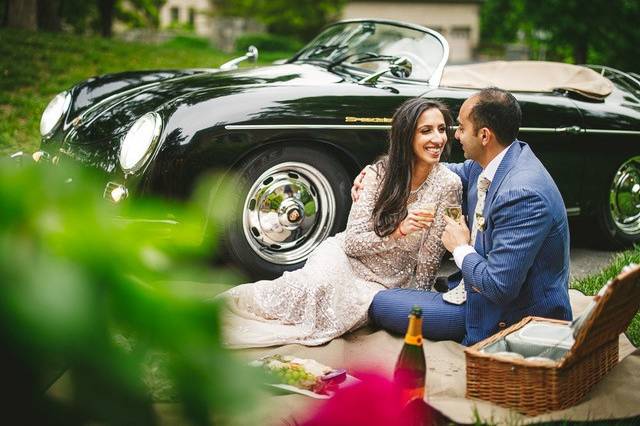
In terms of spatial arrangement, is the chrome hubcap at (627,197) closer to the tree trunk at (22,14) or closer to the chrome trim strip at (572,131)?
the chrome trim strip at (572,131)

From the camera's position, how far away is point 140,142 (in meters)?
4.40

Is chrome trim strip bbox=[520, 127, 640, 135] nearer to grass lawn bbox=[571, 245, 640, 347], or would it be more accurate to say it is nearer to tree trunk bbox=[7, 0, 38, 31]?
grass lawn bbox=[571, 245, 640, 347]

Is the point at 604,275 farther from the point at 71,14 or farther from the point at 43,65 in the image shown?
the point at 71,14

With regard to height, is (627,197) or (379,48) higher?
(379,48)

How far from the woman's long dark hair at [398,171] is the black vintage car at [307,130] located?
647 mm

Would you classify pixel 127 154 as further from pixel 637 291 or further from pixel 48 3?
pixel 48 3

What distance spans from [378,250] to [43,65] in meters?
8.91

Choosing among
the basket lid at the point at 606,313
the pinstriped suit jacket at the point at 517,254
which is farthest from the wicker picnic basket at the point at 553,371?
the pinstriped suit jacket at the point at 517,254

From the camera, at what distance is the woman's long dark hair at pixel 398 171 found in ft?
13.6

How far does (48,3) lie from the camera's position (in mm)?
17812

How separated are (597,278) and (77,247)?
4.78 meters

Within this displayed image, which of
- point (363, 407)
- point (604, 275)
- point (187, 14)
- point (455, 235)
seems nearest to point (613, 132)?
point (604, 275)

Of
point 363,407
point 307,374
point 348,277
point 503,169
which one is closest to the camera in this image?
point 363,407

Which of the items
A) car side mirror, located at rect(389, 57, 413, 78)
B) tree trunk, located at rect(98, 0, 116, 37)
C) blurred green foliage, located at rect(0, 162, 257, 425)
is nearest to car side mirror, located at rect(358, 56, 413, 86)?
car side mirror, located at rect(389, 57, 413, 78)
